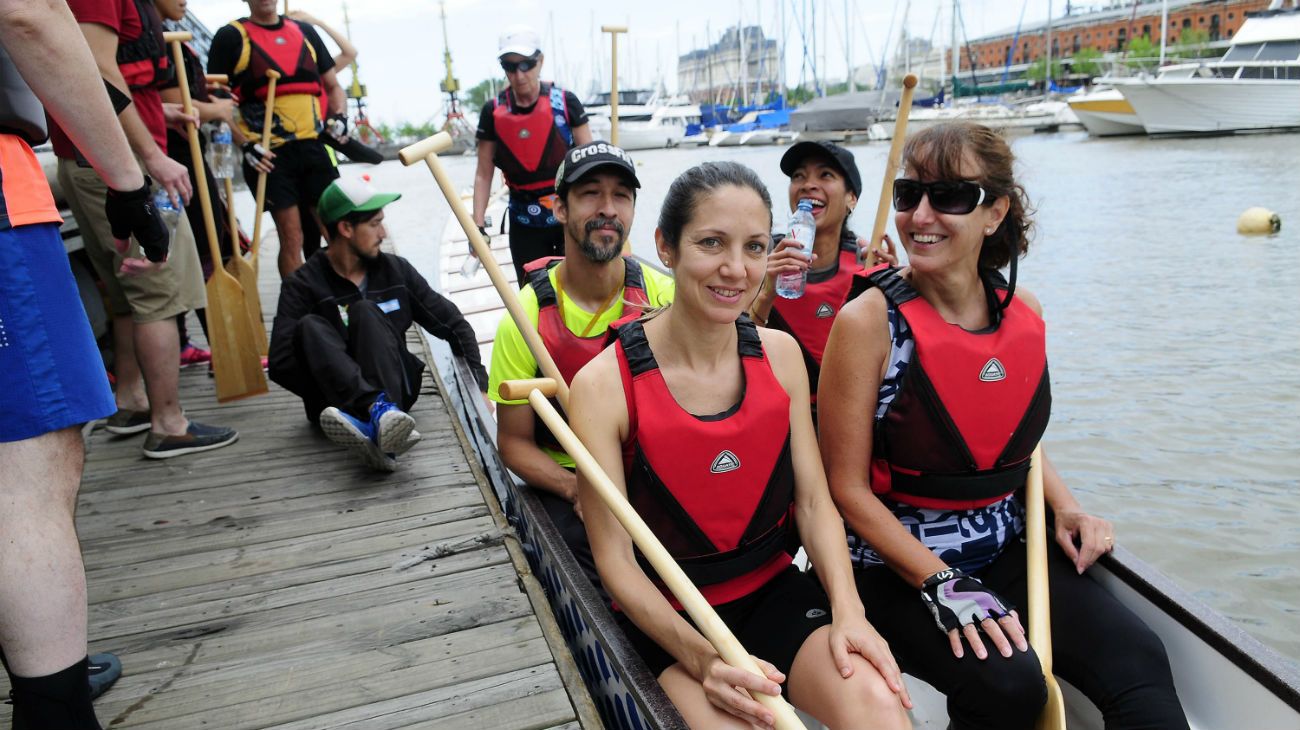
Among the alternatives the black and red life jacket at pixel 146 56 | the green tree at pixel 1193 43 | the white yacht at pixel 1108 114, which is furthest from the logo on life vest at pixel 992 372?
the green tree at pixel 1193 43

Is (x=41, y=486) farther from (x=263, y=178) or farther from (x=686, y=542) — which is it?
(x=263, y=178)

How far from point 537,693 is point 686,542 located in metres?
0.54

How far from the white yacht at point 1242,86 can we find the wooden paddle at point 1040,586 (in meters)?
30.5

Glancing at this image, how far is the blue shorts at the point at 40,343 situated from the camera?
62.5 inches

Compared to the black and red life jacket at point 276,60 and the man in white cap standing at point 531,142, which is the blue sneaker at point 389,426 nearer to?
the man in white cap standing at point 531,142

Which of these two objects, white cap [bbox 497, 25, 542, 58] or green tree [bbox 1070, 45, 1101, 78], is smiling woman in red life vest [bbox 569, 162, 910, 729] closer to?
white cap [bbox 497, 25, 542, 58]

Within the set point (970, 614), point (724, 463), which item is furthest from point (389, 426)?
point (970, 614)

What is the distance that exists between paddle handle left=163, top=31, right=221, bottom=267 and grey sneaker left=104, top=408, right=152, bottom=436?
0.75 m

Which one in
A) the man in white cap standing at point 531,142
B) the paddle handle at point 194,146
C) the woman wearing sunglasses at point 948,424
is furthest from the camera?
the man in white cap standing at point 531,142

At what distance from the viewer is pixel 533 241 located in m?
4.71

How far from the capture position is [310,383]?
12.4ft

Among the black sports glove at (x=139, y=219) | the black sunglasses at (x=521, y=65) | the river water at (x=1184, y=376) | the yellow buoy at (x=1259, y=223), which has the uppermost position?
the black sunglasses at (x=521, y=65)

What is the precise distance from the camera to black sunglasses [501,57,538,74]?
4363mm

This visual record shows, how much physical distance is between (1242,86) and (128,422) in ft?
103
